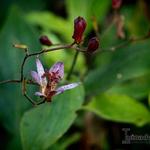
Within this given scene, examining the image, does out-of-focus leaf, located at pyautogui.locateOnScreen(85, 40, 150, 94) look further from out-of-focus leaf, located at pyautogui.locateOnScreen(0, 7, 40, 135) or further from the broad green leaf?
out-of-focus leaf, located at pyautogui.locateOnScreen(0, 7, 40, 135)

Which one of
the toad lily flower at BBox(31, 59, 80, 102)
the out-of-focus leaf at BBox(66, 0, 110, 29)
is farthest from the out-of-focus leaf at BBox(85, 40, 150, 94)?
the toad lily flower at BBox(31, 59, 80, 102)

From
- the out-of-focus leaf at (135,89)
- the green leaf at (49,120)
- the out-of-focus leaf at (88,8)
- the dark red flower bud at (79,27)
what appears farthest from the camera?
the out-of-focus leaf at (88,8)

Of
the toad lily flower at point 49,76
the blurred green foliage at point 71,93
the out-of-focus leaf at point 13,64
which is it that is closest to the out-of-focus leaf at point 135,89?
the blurred green foliage at point 71,93

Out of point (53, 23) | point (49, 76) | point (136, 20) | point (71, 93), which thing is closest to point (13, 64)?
point (71, 93)

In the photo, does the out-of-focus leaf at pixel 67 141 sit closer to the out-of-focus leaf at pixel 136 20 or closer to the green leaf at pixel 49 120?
the green leaf at pixel 49 120

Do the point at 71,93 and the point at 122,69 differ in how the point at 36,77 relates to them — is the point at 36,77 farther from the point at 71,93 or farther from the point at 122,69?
the point at 122,69

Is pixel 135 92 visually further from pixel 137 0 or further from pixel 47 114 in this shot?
pixel 137 0

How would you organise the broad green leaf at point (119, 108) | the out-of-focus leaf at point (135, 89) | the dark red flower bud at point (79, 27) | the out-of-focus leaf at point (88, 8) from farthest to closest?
1. the out-of-focus leaf at point (88, 8)
2. the out-of-focus leaf at point (135, 89)
3. the broad green leaf at point (119, 108)
4. the dark red flower bud at point (79, 27)
